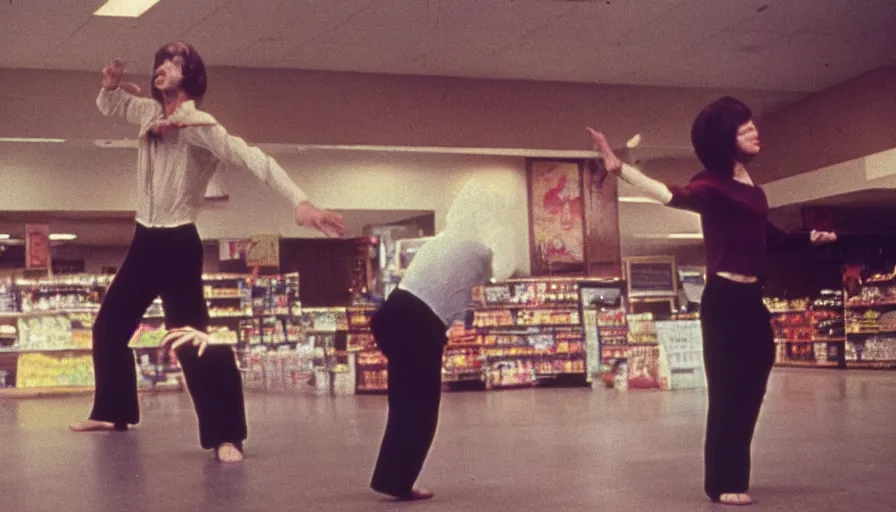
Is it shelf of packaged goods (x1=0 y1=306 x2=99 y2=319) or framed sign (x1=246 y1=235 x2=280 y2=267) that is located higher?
framed sign (x1=246 y1=235 x2=280 y2=267)

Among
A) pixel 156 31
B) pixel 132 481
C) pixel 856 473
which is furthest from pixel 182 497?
pixel 156 31

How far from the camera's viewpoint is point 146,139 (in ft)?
17.4

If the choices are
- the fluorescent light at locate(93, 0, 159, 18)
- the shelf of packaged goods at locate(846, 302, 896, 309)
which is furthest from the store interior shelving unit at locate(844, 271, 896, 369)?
the fluorescent light at locate(93, 0, 159, 18)

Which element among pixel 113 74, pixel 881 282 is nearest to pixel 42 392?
pixel 113 74

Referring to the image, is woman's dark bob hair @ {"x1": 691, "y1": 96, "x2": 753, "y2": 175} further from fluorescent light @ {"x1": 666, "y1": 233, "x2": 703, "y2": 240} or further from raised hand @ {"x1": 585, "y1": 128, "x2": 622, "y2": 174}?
fluorescent light @ {"x1": 666, "y1": 233, "x2": 703, "y2": 240}

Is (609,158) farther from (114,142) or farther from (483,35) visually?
(114,142)

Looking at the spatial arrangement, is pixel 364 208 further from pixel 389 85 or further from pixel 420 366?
pixel 420 366

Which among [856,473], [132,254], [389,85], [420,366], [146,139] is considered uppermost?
[389,85]

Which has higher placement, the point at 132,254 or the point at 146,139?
the point at 146,139

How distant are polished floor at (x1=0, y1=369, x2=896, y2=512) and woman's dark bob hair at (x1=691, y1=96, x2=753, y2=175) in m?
1.17

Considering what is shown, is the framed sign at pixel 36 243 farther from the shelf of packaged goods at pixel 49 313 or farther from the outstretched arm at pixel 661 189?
the outstretched arm at pixel 661 189

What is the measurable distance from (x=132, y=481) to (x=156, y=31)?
610 centimetres

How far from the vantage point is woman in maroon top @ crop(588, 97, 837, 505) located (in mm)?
4191

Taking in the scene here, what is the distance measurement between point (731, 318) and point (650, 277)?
478 inches
